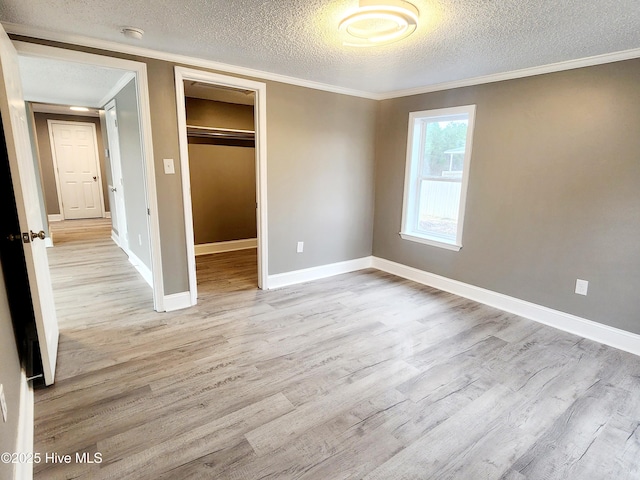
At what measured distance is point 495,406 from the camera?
6.71 ft

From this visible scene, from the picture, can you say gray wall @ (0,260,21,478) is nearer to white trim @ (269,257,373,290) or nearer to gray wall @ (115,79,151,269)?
gray wall @ (115,79,151,269)

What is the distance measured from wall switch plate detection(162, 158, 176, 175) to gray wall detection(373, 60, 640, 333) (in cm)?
284

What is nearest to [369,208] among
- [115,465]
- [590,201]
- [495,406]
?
[590,201]

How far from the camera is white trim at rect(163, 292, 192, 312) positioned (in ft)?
10.6

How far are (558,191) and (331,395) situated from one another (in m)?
2.61

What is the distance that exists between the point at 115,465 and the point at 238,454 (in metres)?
0.57

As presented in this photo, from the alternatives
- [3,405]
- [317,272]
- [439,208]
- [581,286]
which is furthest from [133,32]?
[581,286]

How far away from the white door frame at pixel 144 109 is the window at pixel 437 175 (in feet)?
9.38

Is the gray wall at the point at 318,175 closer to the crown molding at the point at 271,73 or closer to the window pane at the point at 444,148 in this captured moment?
the crown molding at the point at 271,73

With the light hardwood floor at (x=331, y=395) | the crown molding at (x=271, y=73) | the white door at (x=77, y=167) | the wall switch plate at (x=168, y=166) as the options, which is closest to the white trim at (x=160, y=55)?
the crown molding at (x=271, y=73)

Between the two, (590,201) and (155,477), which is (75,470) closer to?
(155,477)

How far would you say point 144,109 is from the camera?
2838mm

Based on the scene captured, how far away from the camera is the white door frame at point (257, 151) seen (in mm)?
3014

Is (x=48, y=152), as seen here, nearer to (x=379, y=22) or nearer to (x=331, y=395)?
(x=379, y=22)
